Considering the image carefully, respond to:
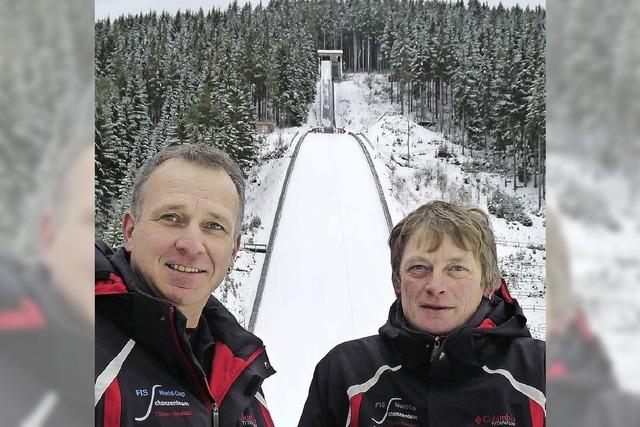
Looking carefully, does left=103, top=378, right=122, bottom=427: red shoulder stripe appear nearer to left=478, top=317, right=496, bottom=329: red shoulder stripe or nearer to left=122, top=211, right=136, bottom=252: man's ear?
left=122, top=211, right=136, bottom=252: man's ear

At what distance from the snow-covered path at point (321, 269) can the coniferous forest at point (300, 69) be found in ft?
1.84

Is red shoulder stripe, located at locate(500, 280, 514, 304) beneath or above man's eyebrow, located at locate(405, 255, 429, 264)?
beneath

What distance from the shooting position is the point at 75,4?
551 mm

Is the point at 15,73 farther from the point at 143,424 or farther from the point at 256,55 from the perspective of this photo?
the point at 256,55

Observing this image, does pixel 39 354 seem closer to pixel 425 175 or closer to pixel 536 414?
pixel 536 414

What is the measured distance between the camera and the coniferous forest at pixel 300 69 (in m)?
3.39

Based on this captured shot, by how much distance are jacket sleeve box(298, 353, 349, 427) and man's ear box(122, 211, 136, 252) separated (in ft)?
2.17

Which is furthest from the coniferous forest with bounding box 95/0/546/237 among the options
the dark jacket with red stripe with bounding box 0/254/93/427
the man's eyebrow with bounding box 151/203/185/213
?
the dark jacket with red stripe with bounding box 0/254/93/427

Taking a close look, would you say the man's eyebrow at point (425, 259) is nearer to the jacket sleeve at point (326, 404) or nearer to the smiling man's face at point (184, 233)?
the jacket sleeve at point (326, 404)

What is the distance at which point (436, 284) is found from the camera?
1596 mm

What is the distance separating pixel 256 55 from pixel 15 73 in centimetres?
426

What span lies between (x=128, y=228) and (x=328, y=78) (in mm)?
3743

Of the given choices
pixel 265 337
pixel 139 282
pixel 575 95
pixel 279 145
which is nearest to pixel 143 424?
pixel 139 282

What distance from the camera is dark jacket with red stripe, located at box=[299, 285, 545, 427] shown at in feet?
4.95
